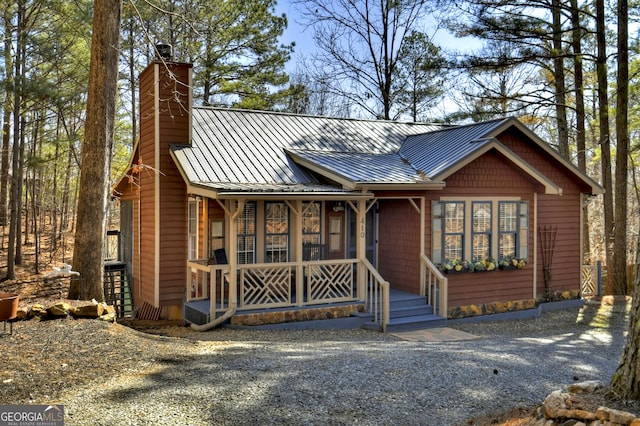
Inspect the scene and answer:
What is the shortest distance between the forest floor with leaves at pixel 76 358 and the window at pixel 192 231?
3.66 m

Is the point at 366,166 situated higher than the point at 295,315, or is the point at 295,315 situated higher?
the point at 366,166

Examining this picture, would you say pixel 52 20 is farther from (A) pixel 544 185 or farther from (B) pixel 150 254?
(A) pixel 544 185

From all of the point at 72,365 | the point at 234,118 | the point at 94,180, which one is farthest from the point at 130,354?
the point at 234,118

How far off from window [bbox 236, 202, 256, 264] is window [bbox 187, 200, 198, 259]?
1.01 meters

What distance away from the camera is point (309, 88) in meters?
28.7

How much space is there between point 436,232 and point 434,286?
121 cm

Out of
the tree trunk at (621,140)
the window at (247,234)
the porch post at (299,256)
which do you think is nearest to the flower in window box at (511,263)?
the tree trunk at (621,140)

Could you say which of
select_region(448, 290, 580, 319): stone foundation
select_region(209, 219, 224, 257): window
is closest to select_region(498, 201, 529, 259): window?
select_region(448, 290, 580, 319): stone foundation

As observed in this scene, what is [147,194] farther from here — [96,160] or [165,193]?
[96,160]

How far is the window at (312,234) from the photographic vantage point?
1230cm

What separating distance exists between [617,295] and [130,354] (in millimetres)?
14039

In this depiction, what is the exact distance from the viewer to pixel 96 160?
30.9 ft

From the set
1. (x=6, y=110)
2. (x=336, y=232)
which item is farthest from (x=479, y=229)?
(x=6, y=110)

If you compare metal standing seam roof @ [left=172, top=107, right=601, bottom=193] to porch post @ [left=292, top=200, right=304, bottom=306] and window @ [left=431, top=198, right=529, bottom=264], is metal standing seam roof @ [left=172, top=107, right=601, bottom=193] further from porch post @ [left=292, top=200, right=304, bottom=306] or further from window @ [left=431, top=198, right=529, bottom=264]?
window @ [left=431, top=198, right=529, bottom=264]
